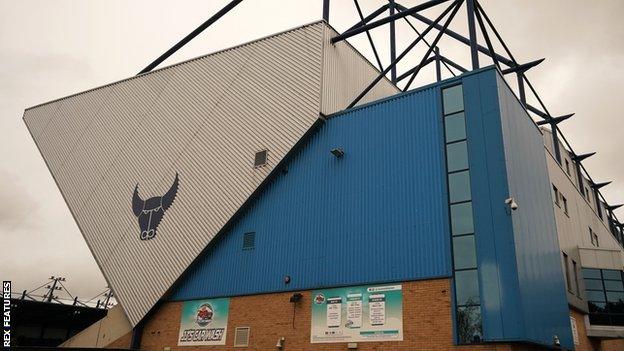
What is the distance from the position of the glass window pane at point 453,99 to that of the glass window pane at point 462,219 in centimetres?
398

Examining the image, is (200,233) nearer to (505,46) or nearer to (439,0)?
(439,0)


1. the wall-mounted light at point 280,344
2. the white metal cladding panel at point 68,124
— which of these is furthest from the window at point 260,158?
the white metal cladding panel at point 68,124

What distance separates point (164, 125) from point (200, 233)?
764 cm

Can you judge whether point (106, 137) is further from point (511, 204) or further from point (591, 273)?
point (591, 273)

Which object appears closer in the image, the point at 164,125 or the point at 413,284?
the point at 413,284

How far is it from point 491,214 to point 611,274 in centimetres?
1402

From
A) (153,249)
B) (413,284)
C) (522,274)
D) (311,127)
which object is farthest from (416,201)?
(153,249)

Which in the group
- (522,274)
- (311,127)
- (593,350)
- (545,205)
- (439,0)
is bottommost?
(593,350)

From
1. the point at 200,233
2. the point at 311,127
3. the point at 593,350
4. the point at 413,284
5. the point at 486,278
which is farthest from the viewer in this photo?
the point at 593,350

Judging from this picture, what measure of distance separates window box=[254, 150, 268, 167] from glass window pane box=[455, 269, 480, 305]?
10.7 meters

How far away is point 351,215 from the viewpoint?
20969mm

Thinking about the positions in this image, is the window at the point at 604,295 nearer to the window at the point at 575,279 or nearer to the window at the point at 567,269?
the window at the point at 575,279

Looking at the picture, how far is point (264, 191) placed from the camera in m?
24.4

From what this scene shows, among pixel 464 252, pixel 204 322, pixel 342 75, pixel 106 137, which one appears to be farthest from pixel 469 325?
pixel 106 137
